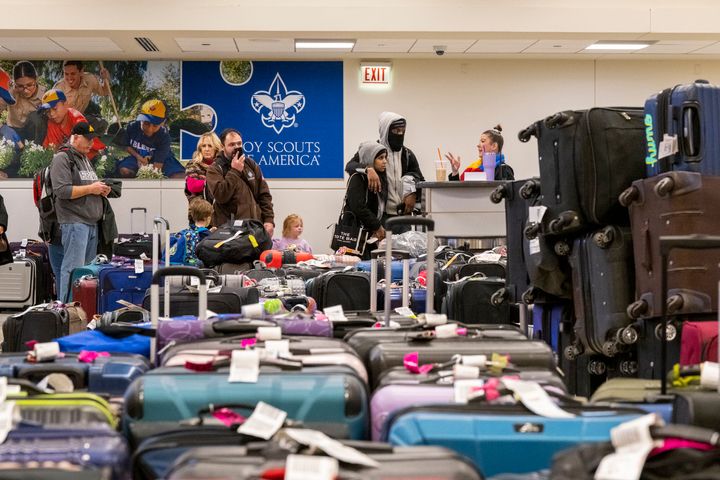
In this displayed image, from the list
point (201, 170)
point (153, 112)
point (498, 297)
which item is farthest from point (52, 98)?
point (498, 297)

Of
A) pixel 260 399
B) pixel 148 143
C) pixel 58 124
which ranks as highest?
pixel 58 124

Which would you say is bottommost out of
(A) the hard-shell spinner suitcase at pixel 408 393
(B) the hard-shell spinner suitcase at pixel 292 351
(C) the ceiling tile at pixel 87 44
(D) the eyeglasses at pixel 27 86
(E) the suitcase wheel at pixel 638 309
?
(A) the hard-shell spinner suitcase at pixel 408 393

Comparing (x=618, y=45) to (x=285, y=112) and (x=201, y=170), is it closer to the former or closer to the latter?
(x=285, y=112)

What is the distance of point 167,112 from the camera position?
14.5 m

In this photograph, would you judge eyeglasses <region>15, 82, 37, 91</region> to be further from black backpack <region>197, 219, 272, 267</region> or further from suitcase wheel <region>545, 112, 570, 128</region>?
suitcase wheel <region>545, 112, 570, 128</region>

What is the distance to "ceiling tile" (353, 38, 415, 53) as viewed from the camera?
13099 mm

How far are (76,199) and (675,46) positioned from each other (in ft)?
26.4

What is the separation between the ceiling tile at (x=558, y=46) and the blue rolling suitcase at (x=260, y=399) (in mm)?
11435

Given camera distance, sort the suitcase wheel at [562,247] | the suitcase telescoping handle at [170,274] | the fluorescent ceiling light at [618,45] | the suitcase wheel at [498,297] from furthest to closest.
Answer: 1. the fluorescent ceiling light at [618,45]
2. the suitcase wheel at [498,297]
3. the suitcase wheel at [562,247]
4. the suitcase telescoping handle at [170,274]

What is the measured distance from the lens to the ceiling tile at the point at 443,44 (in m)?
13.2

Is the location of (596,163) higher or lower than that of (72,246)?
higher

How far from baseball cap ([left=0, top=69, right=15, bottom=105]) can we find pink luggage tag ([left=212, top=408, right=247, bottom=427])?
13.1 m

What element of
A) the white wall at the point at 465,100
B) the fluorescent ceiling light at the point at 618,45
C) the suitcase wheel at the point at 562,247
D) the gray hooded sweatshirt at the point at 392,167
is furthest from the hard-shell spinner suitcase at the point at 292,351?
the white wall at the point at 465,100

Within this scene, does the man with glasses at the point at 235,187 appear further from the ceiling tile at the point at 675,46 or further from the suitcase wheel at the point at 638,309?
the ceiling tile at the point at 675,46
